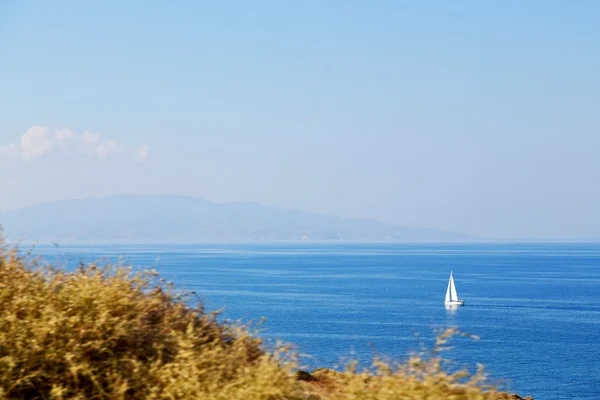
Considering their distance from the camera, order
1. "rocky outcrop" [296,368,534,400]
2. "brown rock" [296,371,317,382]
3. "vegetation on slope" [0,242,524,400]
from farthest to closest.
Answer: "brown rock" [296,371,317,382]
"rocky outcrop" [296,368,534,400]
"vegetation on slope" [0,242,524,400]

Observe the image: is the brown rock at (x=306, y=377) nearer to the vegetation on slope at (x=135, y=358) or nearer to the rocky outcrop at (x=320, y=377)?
the rocky outcrop at (x=320, y=377)

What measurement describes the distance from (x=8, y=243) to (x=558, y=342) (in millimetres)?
65710

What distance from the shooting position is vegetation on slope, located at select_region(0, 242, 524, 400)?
5.40m

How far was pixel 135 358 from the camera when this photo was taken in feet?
19.8

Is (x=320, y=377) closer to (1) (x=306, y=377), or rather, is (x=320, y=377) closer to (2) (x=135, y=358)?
(1) (x=306, y=377)

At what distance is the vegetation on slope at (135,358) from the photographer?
5398mm

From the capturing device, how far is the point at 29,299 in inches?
246

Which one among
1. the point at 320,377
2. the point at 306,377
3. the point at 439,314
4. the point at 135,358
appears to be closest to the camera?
the point at 135,358

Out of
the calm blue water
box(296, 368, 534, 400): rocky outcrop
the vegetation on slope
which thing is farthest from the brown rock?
the calm blue water

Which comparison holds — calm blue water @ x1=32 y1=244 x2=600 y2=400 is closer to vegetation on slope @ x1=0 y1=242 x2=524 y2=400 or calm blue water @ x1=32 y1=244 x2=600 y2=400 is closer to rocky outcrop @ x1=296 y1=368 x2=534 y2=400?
vegetation on slope @ x1=0 y1=242 x2=524 y2=400

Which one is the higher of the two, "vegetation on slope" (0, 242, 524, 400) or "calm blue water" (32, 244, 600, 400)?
"vegetation on slope" (0, 242, 524, 400)

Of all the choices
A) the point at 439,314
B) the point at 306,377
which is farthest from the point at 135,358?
the point at 439,314

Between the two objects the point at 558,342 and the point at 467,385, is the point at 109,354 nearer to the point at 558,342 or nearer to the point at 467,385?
the point at 467,385

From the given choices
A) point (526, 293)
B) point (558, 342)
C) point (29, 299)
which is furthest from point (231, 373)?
point (526, 293)
